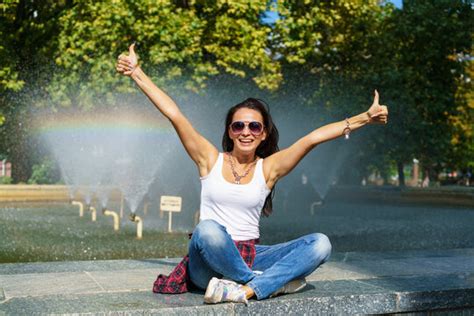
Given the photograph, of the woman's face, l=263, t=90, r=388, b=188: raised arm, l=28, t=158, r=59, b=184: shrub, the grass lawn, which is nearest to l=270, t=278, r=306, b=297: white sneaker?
l=263, t=90, r=388, b=188: raised arm

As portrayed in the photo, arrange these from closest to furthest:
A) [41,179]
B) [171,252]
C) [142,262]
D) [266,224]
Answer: [142,262]
[171,252]
[266,224]
[41,179]

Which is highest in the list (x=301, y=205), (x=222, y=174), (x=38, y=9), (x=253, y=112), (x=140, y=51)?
(x=38, y=9)

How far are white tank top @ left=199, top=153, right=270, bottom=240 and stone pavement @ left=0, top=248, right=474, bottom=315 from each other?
1.91ft

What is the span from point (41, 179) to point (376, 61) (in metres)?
16.8

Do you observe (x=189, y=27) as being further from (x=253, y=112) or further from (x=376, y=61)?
(x=253, y=112)

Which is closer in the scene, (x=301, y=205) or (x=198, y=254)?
(x=198, y=254)

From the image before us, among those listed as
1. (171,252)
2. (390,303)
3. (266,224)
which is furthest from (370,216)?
(390,303)

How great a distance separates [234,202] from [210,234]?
0.38 metres

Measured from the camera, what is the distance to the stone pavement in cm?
462

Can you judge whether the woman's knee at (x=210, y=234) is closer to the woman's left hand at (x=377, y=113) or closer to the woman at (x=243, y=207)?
the woman at (x=243, y=207)

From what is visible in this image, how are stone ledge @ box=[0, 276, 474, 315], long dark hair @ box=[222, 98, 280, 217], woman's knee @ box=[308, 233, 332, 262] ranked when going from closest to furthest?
stone ledge @ box=[0, 276, 474, 315], woman's knee @ box=[308, 233, 332, 262], long dark hair @ box=[222, 98, 280, 217]

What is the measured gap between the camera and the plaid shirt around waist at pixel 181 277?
17.0 feet

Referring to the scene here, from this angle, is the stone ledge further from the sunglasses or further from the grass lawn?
the grass lawn

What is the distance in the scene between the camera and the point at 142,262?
750 centimetres
